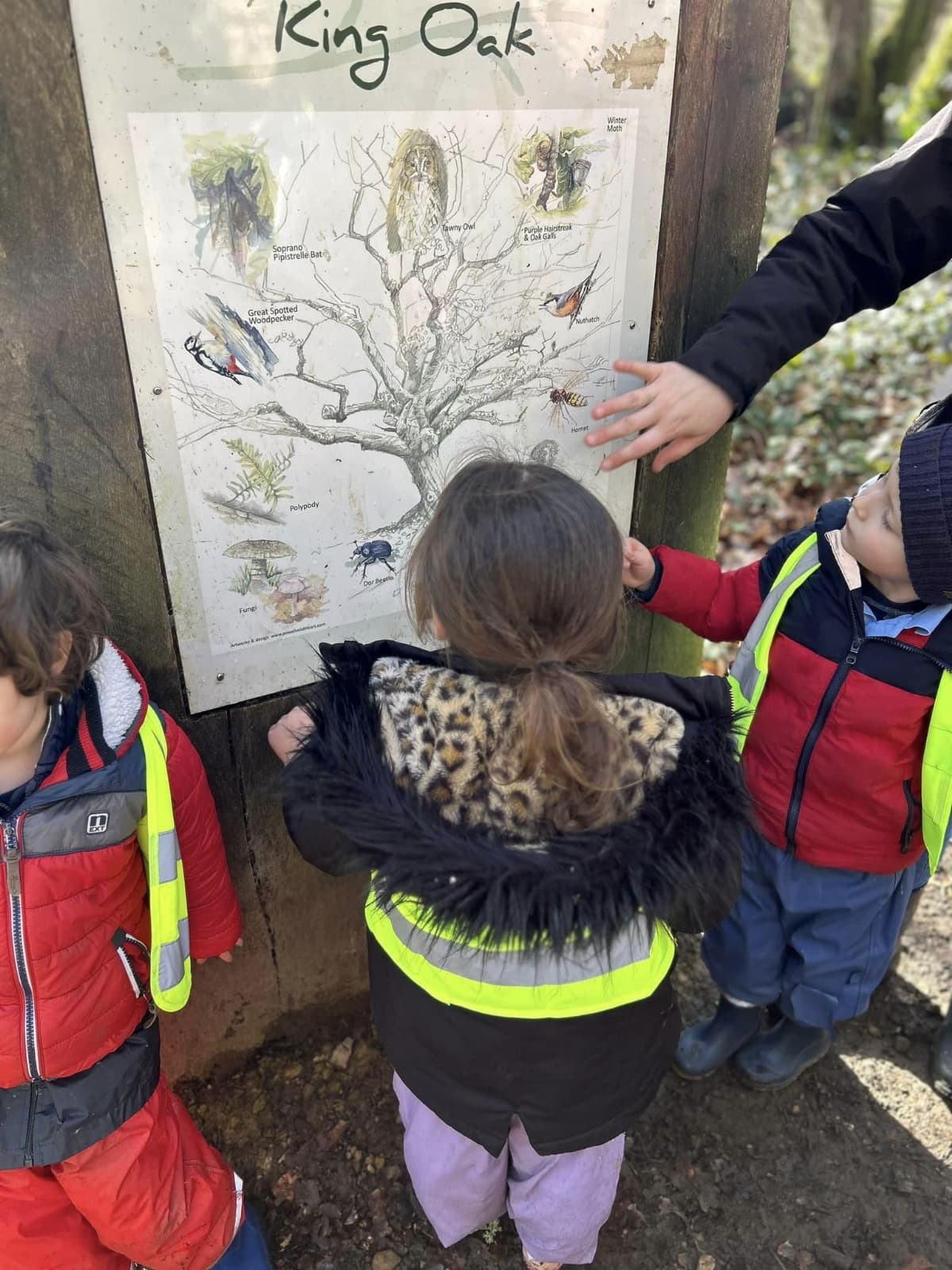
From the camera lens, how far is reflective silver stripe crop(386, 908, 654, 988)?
1.41 m

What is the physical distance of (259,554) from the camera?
1.72 meters

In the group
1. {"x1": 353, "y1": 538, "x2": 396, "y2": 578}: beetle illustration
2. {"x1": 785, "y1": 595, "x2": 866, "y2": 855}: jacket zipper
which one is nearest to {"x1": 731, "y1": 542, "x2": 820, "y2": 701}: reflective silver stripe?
{"x1": 785, "y1": 595, "x2": 866, "y2": 855}: jacket zipper

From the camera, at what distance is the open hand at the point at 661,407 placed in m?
1.92

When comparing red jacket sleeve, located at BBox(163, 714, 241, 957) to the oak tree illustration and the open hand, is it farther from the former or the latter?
the open hand

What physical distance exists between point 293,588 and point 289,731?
0.29 m

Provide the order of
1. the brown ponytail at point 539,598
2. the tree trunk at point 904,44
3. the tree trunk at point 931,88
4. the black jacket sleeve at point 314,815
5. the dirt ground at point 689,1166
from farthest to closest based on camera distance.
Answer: the tree trunk at point 904,44 → the tree trunk at point 931,88 → the dirt ground at point 689,1166 → the black jacket sleeve at point 314,815 → the brown ponytail at point 539,598

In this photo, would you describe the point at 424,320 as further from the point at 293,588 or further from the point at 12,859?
the point at 12,859

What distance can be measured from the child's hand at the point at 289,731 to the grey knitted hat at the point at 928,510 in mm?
1109

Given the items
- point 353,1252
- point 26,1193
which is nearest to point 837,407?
point 353,1252

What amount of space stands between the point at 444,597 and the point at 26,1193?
1.28 meters

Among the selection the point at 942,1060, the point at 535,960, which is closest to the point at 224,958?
the point at 535,960

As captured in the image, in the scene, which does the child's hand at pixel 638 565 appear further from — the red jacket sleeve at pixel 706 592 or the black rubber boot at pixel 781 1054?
the black rubber boot at pixel 781 1054

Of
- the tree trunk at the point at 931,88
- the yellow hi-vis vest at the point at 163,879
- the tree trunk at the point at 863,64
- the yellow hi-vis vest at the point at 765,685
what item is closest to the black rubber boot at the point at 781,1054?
the yellow hi-vis vest at the point at 765,685

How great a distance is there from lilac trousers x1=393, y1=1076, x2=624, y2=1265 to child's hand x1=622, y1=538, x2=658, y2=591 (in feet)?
3.65
